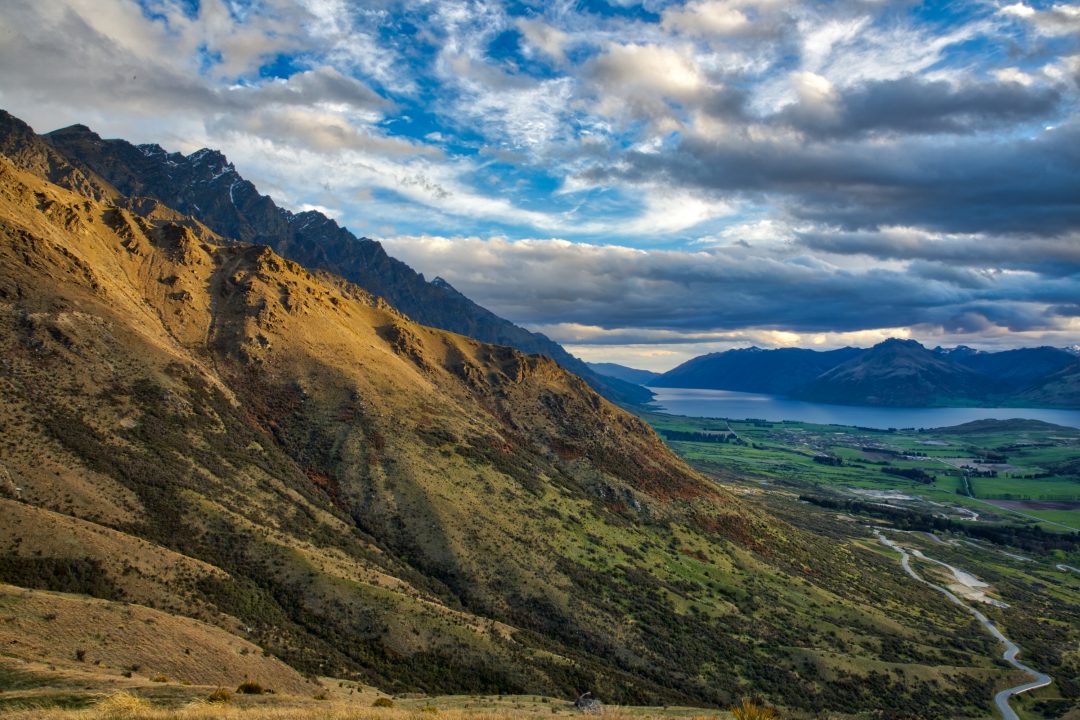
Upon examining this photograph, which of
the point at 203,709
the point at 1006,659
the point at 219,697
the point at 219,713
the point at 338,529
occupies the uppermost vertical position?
the point at 219,713

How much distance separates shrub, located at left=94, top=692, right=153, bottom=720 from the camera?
26.7 meters

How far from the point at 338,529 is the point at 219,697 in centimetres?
6133

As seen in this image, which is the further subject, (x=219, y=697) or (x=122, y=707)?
(x=219, y=697)

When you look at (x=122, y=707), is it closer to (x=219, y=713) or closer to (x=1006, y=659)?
(x=219, y=713)

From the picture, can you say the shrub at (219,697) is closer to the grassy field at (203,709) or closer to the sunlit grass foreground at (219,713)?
the grassy field at (203,709)

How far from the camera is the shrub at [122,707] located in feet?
87.7

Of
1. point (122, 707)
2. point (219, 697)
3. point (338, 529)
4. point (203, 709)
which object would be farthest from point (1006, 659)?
point (122, 707)

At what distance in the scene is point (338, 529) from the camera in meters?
94.1

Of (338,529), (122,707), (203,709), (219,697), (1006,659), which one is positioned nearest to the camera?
(122,707)

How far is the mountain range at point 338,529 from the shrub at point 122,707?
8560mm

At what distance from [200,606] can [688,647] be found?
67.3 metres

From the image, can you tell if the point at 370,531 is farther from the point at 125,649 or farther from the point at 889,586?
the point at 889,586

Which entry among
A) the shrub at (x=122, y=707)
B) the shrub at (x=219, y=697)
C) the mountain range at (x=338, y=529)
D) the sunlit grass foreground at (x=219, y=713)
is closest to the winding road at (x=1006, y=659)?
the mountain range at (x=338, y=529)

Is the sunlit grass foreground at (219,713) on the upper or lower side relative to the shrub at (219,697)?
upper
